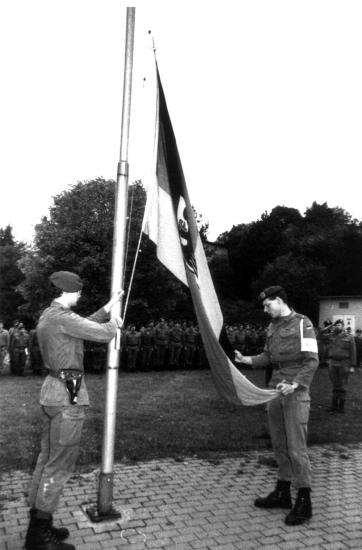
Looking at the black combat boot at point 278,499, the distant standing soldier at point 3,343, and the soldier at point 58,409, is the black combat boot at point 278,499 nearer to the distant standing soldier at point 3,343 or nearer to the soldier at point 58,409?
the soldier at point 58,409

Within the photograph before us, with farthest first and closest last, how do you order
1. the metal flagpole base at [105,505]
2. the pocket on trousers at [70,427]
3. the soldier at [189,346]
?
1. the soldier at [189,346]
2. the metal flagpole base at [105,505]
3. the pocket on trousers at [70,427]

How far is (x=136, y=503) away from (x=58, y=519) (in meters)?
0.83

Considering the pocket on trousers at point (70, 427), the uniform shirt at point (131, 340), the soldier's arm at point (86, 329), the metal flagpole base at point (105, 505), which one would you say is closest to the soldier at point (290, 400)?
the metal flagpole base at point (105, 505)

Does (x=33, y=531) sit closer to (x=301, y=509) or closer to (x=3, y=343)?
(x=301, y=509)

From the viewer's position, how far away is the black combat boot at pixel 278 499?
5241 millimetres

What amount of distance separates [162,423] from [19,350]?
7872 millimetres

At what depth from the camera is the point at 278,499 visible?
5246 mm

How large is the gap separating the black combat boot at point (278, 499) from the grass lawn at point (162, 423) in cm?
208

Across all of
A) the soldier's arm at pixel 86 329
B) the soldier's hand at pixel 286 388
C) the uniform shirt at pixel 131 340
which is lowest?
the soldier's hand at pixel 286 388

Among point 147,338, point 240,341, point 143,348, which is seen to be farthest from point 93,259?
point 143,348

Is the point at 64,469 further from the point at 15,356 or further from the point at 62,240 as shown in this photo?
the point at 62,240

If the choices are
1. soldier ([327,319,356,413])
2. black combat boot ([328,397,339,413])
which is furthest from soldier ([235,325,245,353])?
black combat boot ([328,397,339,413])

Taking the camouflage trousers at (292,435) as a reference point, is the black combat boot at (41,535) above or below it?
below

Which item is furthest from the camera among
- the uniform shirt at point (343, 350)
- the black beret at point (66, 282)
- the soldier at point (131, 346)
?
the soldier at point (131, 346)
